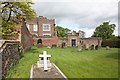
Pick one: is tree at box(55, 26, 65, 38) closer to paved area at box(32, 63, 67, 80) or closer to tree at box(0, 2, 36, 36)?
tree at box(0, 2, 36, 36)

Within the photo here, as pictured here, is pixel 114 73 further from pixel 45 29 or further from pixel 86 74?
pixel 45 29

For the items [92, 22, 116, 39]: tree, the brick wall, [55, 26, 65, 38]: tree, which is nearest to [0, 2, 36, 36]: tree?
the brick wall

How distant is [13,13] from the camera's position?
23.5 meters

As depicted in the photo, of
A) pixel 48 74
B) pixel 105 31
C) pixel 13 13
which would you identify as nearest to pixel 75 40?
pixel 13 13

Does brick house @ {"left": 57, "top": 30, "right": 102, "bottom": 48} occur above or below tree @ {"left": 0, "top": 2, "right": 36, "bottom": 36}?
below

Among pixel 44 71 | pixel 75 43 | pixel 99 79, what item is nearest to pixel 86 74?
pixel 99 79

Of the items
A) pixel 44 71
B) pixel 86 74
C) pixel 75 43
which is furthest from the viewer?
pixel 75 43

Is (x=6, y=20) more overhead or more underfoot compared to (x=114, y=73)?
more overhead

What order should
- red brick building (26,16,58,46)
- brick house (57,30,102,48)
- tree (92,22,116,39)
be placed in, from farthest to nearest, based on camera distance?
1. tree (92,22,116,39)
2. red brick building (26,16,58,46)
3. brick house (57,30,102,48)

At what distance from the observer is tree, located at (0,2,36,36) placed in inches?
850

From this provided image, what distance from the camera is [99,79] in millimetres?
10070

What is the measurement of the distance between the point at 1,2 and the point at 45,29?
122 feet

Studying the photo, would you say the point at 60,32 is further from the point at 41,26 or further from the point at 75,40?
the point at 75,40

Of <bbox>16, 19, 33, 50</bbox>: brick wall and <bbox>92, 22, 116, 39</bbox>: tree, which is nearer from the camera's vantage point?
<bbox>16, 19, 33, 50</bbox>: brick wall
